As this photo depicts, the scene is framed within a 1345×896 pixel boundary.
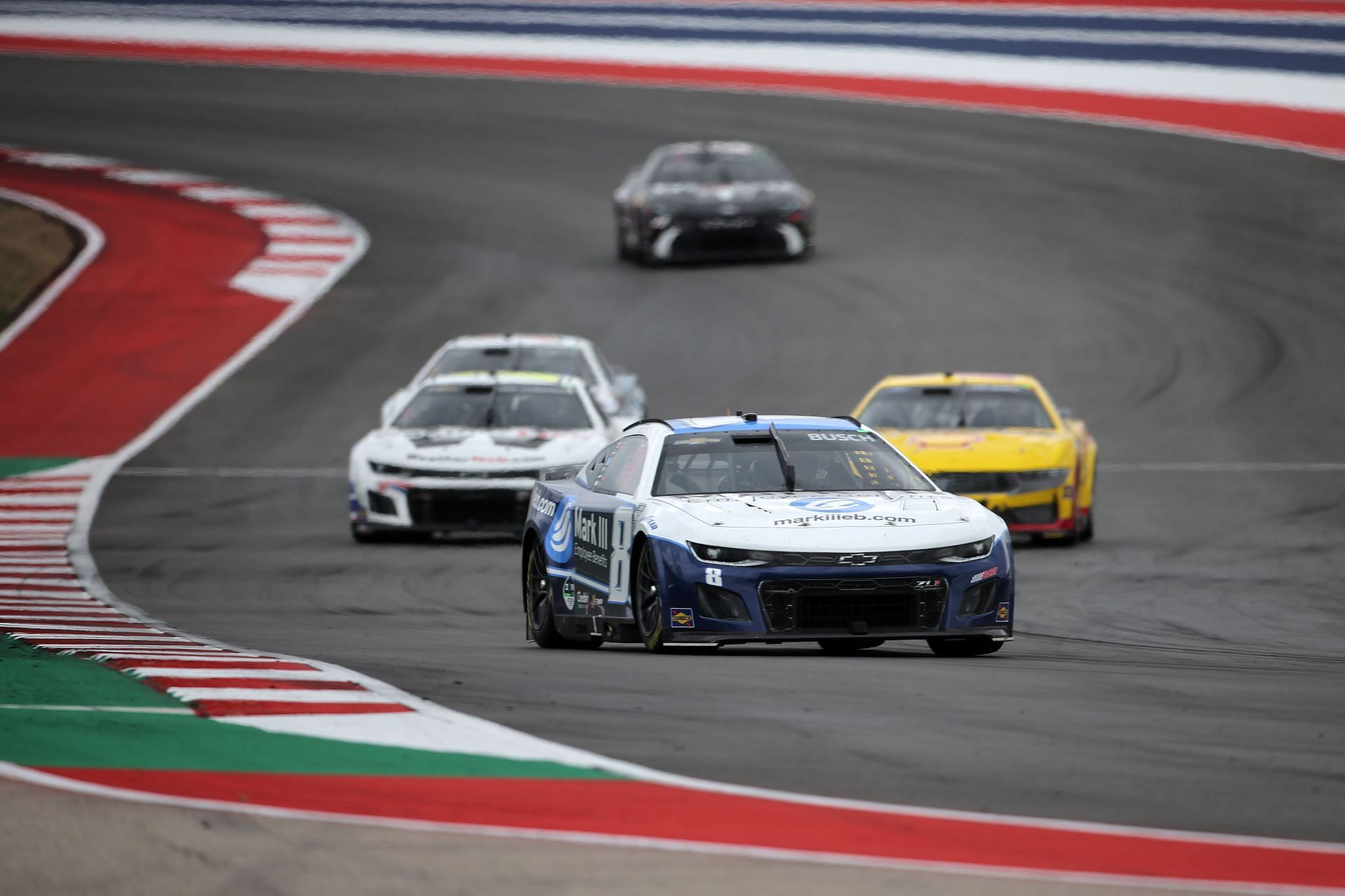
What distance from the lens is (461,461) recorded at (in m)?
17.4

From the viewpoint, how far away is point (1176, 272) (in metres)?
28.9

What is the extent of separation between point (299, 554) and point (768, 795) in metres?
10.4

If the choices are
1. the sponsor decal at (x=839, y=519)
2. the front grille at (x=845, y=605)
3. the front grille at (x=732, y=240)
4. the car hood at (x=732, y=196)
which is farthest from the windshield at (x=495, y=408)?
the front grille at (x=732, y=240)

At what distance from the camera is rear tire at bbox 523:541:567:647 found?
11148 mm

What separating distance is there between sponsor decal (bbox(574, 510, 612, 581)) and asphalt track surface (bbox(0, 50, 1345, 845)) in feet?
1.32

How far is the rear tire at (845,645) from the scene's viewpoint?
1011 centimetres

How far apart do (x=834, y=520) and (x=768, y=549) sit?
0.38m

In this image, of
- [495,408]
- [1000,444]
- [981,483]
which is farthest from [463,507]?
[1000,444]

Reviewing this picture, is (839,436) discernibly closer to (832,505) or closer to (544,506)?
(832,505)

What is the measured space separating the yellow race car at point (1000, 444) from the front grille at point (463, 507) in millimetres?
2849

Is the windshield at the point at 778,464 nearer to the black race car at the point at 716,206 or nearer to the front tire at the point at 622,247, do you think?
the black race car at the point at 716,206

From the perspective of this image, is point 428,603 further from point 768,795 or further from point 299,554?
point 768,795

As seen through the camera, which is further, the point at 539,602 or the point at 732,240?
the point at 732,240

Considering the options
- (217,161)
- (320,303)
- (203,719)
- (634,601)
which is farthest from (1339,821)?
(217,161)
